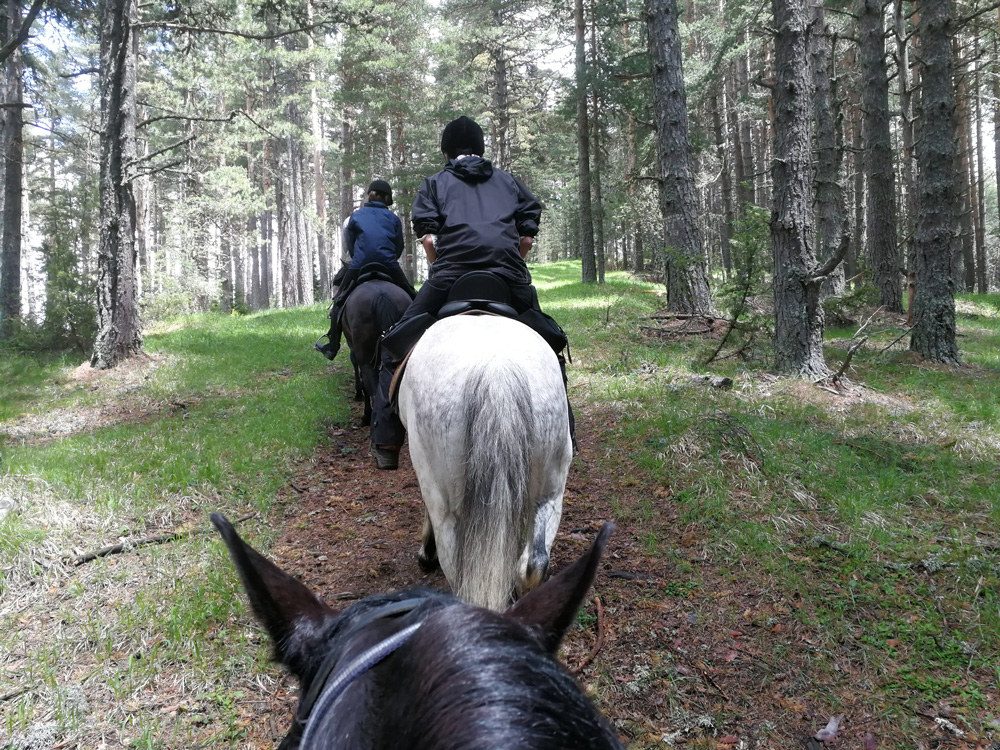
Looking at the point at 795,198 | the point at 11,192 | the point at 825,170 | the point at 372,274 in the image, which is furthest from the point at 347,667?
the point at 11,192

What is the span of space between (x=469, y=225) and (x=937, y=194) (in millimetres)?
→ 7508

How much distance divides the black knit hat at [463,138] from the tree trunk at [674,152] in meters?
7.05

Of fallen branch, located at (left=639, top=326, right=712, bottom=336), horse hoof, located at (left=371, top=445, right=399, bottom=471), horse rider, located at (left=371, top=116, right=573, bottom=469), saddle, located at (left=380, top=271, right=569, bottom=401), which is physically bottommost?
horse hoof, located at (left=371, top=445, right=399, bottom=471)

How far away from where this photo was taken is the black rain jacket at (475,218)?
3.68 meters

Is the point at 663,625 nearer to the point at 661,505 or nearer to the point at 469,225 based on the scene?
the point at 661,505

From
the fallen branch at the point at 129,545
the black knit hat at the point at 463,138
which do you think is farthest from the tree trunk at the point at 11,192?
the black knit hat at the point at 463,138

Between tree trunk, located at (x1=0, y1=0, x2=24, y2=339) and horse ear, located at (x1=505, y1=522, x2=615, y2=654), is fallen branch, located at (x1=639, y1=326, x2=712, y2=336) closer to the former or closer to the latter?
horse ear, located at (x1=505, y1=522, x2=615, y2=654)

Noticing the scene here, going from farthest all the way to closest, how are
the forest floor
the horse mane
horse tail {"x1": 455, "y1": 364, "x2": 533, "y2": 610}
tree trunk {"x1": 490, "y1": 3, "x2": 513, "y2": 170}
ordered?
tree trunk {"x1": 490, "y1": 3, "x2": 513, "y2": 170} < the forest floor < horse tail {"x1": 455, "y1": 364, "x2": 533, "y2": 610} < the horse mane

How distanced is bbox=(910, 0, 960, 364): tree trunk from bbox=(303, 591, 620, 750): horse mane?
9225 mm

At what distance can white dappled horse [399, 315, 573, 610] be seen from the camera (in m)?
2.53

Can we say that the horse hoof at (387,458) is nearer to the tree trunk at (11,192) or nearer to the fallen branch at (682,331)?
the fallen branch at (682,331)

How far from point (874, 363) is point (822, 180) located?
20.4 ft

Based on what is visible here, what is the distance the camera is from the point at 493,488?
2520 millimetres

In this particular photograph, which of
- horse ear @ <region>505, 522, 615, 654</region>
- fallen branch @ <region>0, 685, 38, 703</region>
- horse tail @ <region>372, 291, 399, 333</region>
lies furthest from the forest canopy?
fallen branch @ <region>0, 685, 38, 703</region>
